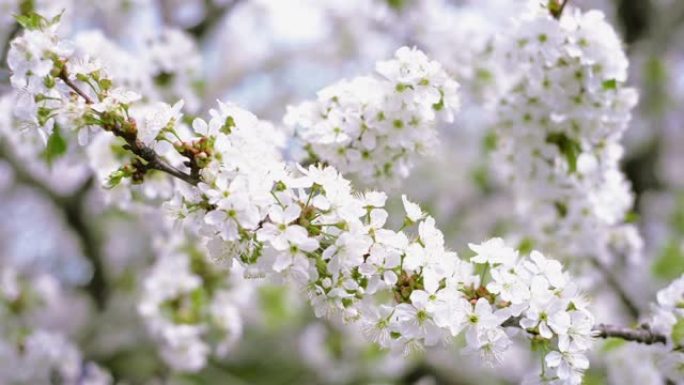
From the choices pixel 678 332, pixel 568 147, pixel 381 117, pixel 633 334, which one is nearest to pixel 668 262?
pixel 568 147

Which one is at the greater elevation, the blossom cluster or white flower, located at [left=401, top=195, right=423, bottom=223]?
the blossom cluster

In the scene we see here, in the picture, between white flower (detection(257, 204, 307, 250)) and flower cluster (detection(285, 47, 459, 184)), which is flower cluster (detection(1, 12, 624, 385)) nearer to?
white flower (detection(257, 204, 307, 250))

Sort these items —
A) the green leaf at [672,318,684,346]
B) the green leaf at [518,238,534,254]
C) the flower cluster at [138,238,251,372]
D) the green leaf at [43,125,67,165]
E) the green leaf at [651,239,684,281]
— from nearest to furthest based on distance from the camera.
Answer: the green leaf at [672,318,684,346]
the green leaf at [43,125,67,165]
the flower cluster at [138,238,251,372]
the green leaf at [518,238,534,254]
the green leaf at [651,239,684,281]

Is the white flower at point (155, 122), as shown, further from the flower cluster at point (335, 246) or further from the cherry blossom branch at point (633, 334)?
the cherry blossom branch at point (633, 334)

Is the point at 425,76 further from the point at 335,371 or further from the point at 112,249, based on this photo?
the point at 112,249

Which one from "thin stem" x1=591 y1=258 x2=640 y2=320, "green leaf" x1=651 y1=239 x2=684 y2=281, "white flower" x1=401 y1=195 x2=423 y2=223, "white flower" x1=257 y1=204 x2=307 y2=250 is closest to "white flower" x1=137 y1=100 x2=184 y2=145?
"white flower" x1=257 y1=204 x2=307 y2=250

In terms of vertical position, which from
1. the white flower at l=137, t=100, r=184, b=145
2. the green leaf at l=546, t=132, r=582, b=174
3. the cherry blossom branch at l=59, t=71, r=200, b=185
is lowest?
the cherry blossom branch at l=59, t=71, r=200, b=185

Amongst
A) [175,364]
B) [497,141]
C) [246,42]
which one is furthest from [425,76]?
[246,42]
